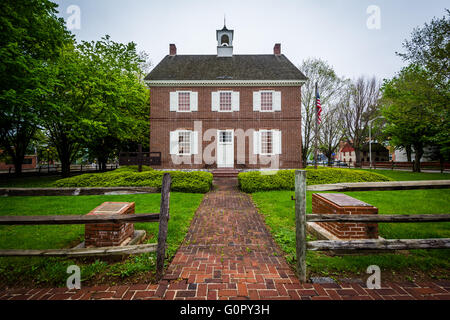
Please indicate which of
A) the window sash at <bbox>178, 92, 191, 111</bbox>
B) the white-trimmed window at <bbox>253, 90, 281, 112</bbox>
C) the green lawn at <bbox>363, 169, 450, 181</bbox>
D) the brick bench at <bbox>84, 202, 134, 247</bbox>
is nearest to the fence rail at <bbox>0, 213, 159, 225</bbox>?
the brick bench at <bbox>84, 202, 134, 247</bbox>

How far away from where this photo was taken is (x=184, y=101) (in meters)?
16.2

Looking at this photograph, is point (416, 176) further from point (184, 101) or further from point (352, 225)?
point (184, 101)

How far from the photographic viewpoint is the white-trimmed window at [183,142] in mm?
15867

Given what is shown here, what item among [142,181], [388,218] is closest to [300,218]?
[388,218]

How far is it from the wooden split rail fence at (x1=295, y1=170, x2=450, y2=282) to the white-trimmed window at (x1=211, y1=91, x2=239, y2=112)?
46.3ft

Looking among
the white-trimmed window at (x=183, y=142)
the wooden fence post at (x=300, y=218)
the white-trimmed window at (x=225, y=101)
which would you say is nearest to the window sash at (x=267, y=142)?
the white-trimmed window at (x=225, y=101)

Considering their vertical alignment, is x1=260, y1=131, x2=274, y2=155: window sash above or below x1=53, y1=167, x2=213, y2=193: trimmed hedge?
above

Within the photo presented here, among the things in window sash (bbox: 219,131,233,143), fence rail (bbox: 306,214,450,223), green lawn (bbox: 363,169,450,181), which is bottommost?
green lawn (bbox: 363,169,450,181)

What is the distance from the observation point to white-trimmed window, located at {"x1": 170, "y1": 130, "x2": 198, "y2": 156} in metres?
15.9

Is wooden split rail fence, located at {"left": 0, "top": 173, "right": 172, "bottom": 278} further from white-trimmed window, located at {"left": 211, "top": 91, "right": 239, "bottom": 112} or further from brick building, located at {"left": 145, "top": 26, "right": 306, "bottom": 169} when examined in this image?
white-trimmed window, located at {"left": 211, "top": 91, "right": 239, "bottom": 112}

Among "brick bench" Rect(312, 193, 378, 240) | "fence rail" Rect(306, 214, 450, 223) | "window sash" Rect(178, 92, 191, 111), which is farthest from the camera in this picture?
"window sash" Rect(178, 92, 191, 111)

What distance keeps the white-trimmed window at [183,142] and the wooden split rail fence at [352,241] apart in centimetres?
1373

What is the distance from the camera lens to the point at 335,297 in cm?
226
